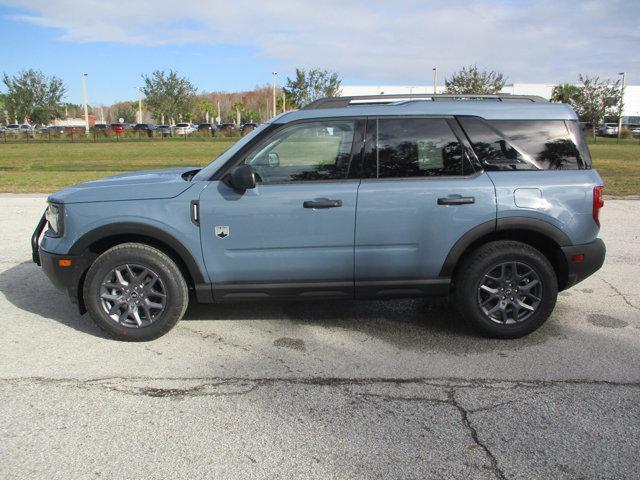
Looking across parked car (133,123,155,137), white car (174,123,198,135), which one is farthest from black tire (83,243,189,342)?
white car (174,123,198,135)

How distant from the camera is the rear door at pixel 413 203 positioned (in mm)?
4227

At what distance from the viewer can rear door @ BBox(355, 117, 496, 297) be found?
4227 mm

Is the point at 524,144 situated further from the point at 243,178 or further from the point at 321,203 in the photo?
the point at 243,178

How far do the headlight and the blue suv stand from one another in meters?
0.02

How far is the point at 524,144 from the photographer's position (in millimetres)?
4367

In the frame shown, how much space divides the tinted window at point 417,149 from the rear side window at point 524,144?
0.18 m

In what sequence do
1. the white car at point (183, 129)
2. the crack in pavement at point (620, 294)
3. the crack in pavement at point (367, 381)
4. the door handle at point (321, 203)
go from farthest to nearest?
1. the white car at point (183, 129)
2. the crack in pavement at point (620, 294)
3. the door handle at point (321, 203)
4. the crack in pavement at point (367, 381)

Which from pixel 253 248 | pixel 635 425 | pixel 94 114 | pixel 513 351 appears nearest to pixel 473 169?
pixel 513 351

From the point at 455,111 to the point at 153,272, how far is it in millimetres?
2595

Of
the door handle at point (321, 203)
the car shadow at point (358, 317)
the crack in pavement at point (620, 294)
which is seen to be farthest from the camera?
the crack in pavement at point (620, 294)

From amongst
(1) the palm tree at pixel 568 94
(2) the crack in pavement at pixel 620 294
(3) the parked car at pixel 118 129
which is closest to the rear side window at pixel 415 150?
(2) the crack in pavement at pixel 620 294

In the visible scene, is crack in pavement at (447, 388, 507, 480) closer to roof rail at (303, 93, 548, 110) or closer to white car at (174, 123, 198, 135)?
roof rail at (303, 93, 548, 110)

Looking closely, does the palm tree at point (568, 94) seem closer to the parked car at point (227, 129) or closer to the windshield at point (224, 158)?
the parked car at point (227, 129)

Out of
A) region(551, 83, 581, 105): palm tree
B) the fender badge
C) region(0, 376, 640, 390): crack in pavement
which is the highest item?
region(551, 83, 581, 105): palm tree
